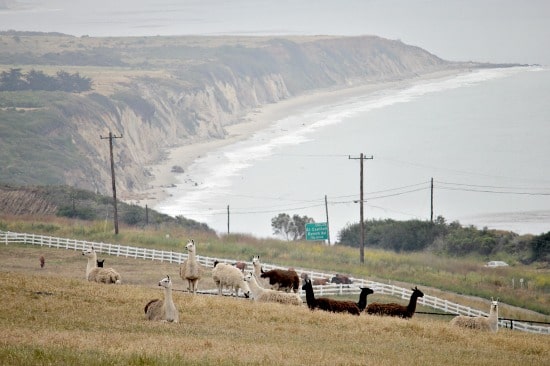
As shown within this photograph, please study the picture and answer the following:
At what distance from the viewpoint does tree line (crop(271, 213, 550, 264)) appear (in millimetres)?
68938

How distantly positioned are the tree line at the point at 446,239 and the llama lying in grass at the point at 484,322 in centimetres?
3825

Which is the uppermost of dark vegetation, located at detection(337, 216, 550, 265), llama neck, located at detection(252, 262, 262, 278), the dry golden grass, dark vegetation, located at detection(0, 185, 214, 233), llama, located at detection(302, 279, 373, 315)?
dark vegetation, located at detection(0, 185, 214, 233)

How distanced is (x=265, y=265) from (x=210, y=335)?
26068 mm

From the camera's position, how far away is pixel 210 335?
80.2 feet

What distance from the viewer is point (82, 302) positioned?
93.1 ft

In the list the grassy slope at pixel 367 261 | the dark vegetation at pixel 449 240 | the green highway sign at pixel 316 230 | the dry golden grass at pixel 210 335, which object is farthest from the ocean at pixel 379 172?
the dry golden grass at pixel 210 335

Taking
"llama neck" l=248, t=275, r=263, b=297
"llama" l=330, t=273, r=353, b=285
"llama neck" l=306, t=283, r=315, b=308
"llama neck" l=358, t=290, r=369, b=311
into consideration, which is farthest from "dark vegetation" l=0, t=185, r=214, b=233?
"llama neck" l=306, t=283, r=315, b=308

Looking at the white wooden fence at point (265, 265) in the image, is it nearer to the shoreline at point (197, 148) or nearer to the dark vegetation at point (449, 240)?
the dark vegetation at point (449, 240)

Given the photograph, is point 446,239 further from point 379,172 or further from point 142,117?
point 142,117

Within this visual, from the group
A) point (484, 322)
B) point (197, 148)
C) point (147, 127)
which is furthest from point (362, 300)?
point (147, 127)

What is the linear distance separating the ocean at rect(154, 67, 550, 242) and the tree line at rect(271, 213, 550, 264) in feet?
12.9

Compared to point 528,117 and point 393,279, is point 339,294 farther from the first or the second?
point 528,117

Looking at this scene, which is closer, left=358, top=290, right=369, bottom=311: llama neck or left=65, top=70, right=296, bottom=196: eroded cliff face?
left=358, top=290, right=369, bottom=311: llama neck

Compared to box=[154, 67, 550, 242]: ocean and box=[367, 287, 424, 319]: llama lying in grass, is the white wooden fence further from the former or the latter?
box=[154, 67, 550, 242]: ocean
